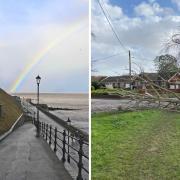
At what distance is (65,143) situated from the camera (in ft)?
6.97

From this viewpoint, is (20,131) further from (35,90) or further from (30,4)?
(30,4)

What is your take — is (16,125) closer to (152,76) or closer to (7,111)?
(7,111)

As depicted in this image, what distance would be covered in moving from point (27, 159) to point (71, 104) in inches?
14.0

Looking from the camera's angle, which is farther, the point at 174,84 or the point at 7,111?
the point at 174,84

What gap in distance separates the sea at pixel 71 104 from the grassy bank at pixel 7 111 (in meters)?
0.05

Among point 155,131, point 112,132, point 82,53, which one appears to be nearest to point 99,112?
point 112,132

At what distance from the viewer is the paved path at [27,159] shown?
1.96 metres

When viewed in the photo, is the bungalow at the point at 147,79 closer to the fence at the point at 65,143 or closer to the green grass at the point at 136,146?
the green grass at the point at 136,146

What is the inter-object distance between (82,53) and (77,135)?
439mm

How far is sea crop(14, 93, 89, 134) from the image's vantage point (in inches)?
79.7

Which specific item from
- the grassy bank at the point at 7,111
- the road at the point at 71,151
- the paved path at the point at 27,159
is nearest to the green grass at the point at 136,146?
the road at the point at 71,151

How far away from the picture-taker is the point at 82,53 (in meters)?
2.09

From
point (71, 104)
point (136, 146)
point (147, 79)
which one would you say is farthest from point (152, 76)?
point (71, 104)

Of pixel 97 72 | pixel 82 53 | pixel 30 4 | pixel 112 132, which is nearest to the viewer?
pixel 30 4
